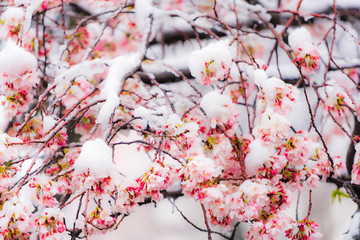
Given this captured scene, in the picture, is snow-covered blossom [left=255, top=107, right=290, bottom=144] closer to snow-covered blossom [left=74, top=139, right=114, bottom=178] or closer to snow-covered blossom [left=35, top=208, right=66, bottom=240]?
snow-covered blossom [left=74, top=139, right=114, bottom=178]

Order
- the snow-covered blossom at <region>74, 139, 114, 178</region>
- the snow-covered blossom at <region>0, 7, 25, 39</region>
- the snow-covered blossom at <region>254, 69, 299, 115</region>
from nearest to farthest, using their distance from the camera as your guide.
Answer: the snow-covered blossom at <region>74, 139, 114, 178</region>
the snow-covered blossom at <region>254, 69, 299, 115</region>
the snow-covered blossom at <region>0, 7, 25, 39</region>

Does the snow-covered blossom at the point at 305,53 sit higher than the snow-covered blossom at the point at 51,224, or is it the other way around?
the snow-covered blossom at the point at 305,53

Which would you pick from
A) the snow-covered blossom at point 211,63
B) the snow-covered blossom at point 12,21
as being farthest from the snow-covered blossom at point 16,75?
the snow-covered blossom at point 211,63

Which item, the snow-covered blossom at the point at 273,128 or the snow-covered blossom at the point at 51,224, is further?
the snow-covered blossom at the point at 273,128

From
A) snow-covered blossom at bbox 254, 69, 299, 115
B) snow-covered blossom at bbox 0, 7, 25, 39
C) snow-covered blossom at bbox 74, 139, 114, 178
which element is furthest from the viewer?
snow-covered blossom at bbox 0, 7, 25, 39

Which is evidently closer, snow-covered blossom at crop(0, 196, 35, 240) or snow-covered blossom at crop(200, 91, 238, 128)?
snow-covered blossom at crop(0, 196, 35, 240)

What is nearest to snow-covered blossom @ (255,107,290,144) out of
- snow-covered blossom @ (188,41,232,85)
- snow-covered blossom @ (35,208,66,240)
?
snow-covered blossom @ (188,41,232,85)

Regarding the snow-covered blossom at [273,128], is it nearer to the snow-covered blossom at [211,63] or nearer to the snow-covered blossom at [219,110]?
the snow-covered blossom at [219,110]

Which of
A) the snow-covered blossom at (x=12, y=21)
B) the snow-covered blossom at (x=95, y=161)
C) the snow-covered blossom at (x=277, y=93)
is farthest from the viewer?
the snow-covered blossom at (x=12, y=21)

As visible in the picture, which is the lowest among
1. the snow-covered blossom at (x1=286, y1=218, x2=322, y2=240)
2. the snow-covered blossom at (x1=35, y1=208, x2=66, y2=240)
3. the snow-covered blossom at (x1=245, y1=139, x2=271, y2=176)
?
the snow-covered blossom at (x1=286, y1=218, x2=322, y2=240)

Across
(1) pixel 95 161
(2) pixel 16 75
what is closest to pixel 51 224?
(1) pixel 95 161

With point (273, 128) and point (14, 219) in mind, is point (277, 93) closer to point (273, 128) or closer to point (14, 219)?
point (273, 128)

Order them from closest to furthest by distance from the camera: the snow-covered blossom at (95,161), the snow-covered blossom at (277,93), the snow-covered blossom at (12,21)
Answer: the snow-covered blossom at (95,161) → the snow-covered blossom at (277,93) → the snow-covered blossom at (12,21)

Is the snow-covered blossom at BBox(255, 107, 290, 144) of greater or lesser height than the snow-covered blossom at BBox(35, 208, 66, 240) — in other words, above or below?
above
